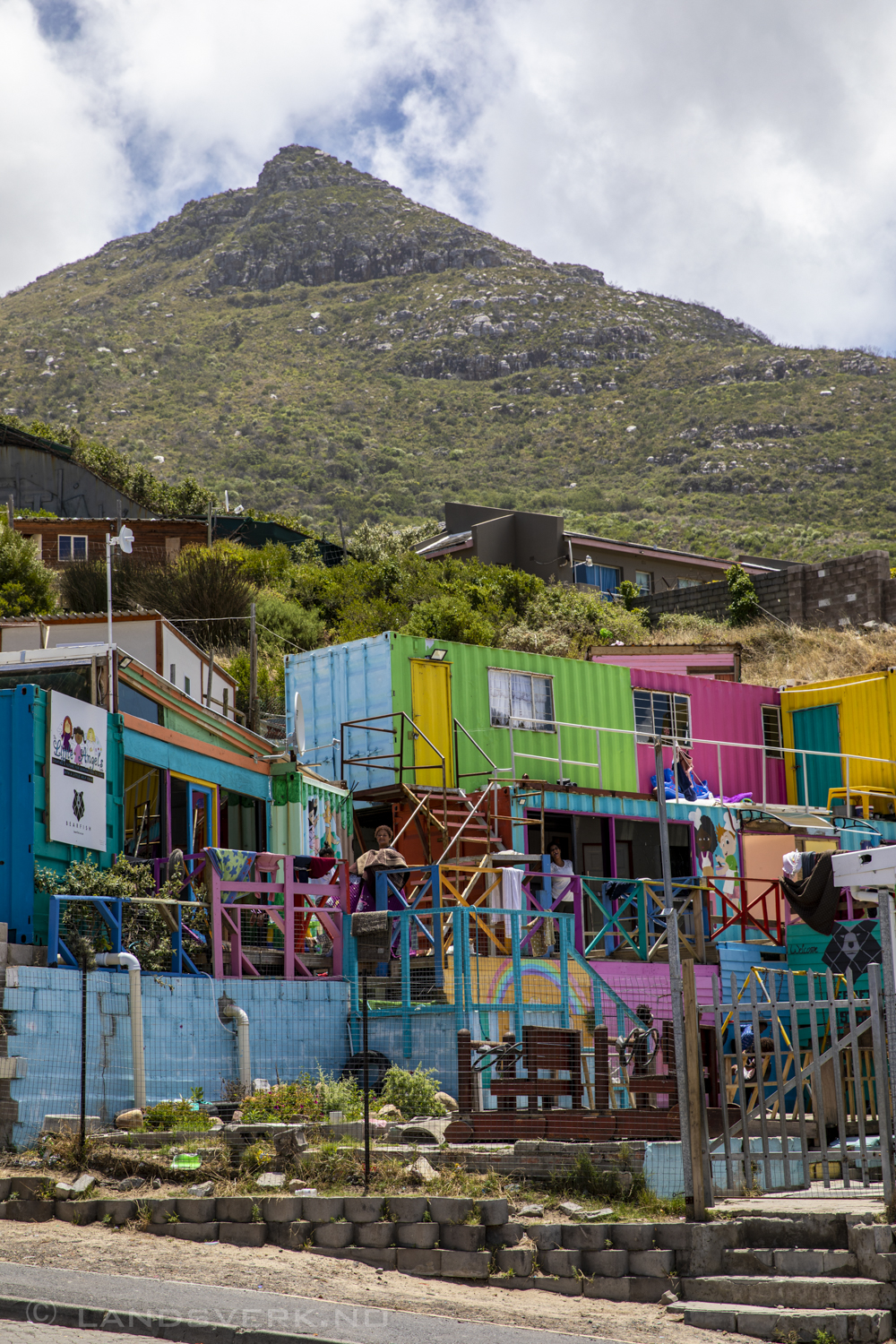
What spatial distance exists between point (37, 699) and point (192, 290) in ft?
421

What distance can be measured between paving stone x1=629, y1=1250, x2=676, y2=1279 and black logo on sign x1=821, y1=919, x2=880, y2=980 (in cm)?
1187

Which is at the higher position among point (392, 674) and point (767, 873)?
point (392, 674)

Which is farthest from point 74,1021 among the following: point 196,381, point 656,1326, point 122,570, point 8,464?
point 196,381

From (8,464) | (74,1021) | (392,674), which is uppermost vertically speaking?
(8,464)

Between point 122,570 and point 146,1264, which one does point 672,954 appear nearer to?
point 146,1264

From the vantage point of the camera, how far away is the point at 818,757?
102ft

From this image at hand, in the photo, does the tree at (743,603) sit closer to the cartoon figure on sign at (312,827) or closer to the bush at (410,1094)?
the cartoon figure on sign at (312,827)

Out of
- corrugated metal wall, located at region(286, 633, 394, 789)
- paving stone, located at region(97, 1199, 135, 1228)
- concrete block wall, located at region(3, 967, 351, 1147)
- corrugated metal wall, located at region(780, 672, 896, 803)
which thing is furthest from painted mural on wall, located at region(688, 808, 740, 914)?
paving stone, located at region(97, 1199, 135, 1228)

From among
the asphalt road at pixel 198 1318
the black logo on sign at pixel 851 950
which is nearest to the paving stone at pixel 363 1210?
the asphalt road at pixel 198 1318

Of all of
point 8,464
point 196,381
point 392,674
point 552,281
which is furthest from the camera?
point 552,281

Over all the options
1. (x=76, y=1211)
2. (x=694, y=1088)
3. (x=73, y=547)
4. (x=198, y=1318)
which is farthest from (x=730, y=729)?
(x=73, y=547)

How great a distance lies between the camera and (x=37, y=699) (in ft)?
47.1

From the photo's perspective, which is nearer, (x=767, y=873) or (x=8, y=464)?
(x=767, y=873)

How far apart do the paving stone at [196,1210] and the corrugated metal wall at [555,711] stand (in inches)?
578
